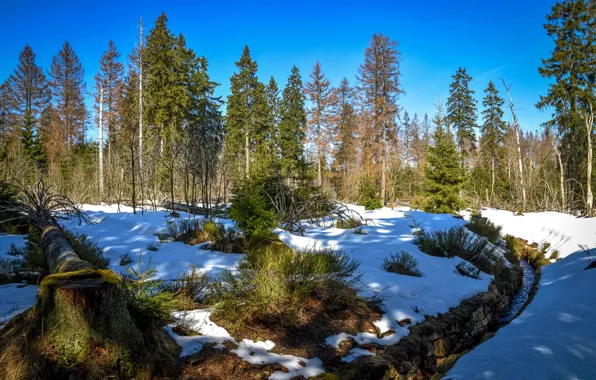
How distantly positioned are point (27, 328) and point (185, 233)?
18.5ft

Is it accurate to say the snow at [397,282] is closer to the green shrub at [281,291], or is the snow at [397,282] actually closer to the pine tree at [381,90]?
the green shrub at [281,291]

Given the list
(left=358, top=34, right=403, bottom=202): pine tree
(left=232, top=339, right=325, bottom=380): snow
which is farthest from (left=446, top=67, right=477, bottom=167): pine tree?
(left=232, top=339, right=325, bottom=380): snow

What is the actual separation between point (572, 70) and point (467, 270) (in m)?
20.4

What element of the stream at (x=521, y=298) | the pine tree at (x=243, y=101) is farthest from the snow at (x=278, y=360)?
the pine tree at (x=243, y=101)

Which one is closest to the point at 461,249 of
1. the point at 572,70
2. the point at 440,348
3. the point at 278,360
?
the point at 440,348

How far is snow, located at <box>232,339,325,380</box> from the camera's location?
9.27 ft

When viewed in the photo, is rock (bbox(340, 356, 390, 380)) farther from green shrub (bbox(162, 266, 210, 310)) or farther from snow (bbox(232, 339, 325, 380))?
green shrub (bbox(162, 266, 210, 310))

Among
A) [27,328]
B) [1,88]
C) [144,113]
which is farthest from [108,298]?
[1,88]

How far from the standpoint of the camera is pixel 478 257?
26.1 ft

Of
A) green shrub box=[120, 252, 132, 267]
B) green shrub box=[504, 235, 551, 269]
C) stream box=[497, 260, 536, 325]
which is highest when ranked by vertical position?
green shrub box=[120, 252, 132, 267]

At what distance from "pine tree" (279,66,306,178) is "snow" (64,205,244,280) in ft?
64.0

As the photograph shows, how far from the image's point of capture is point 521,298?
6859mm

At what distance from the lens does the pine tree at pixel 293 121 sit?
2770 cm

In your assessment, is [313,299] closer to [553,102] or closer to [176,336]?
[176,336]
